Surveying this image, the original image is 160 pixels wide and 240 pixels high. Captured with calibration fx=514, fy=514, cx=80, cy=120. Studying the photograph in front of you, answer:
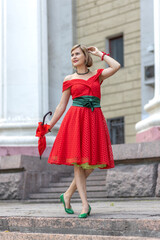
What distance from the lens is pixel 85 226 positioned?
423 cm

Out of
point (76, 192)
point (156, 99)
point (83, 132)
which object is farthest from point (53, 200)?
point (83, 132)

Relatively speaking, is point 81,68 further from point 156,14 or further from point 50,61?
point 50,61

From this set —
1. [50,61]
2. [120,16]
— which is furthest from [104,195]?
[120,16]

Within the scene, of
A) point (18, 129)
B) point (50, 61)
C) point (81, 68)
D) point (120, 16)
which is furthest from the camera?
point (120, 16)

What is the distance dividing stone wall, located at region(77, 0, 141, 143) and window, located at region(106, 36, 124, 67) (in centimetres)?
25

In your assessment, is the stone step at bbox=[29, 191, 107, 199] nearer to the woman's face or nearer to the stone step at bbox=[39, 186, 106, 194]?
the stone step at bbox=[39, 186, 106, 194]

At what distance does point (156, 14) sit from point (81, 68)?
13.2ft

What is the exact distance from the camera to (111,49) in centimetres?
1867

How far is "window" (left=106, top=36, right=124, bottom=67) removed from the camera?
18328 millimetres

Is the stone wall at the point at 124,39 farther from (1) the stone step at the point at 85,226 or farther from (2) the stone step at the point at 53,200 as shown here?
(1) the stone step at the point at 85,226

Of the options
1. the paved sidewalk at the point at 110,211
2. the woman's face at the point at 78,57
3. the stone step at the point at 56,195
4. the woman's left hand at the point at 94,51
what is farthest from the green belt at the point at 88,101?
the stone step at the point at 56,195

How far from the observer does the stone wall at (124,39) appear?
1716 cm

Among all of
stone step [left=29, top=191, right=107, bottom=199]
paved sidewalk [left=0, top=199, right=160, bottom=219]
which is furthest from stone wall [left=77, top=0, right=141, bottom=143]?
paved sidewalk [left=0, top=199, right=160, bottom=219]

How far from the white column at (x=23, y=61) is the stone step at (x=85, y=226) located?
555 centimetres
